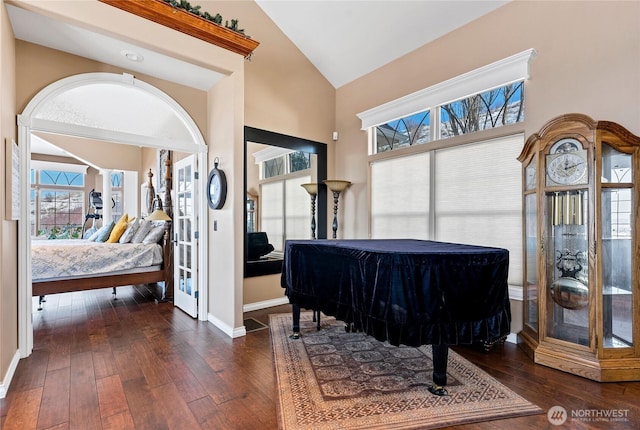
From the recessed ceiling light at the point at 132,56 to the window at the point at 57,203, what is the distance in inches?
290

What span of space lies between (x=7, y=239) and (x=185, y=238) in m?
1.89

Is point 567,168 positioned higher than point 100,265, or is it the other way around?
point 567,168

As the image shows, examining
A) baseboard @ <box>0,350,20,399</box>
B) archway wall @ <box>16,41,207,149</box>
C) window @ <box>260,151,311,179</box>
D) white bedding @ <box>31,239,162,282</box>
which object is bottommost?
baseboard @ <box>0,350,20,399</box>

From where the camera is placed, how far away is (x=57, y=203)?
8.32 m

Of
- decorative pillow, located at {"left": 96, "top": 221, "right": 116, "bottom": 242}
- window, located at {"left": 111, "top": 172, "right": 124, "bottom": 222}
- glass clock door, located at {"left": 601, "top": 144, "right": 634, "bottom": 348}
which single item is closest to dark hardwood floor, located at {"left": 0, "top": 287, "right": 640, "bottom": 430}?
glass clock door, located at {"left": 601, "top": 144, "right": 634, "bottom": 348}

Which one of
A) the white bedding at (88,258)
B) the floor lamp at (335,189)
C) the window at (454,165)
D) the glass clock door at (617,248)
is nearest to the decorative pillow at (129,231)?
the white bedding at (88,258)

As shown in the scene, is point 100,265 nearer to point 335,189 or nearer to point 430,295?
point 335,189

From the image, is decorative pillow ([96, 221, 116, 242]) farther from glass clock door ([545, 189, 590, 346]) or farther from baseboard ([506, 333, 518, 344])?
glass clock door ([545, 189, 590, 346])

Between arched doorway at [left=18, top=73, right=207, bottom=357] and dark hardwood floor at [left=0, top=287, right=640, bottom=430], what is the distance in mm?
499

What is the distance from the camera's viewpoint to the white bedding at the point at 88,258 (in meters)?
3.84

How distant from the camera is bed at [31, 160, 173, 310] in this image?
3852 mm

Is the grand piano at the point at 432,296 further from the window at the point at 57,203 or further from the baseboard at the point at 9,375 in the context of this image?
the window at the point at 57,203

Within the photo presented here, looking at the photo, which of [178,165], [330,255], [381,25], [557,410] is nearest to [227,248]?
[330,255]

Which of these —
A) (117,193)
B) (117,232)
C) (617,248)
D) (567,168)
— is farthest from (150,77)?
(117,193)
